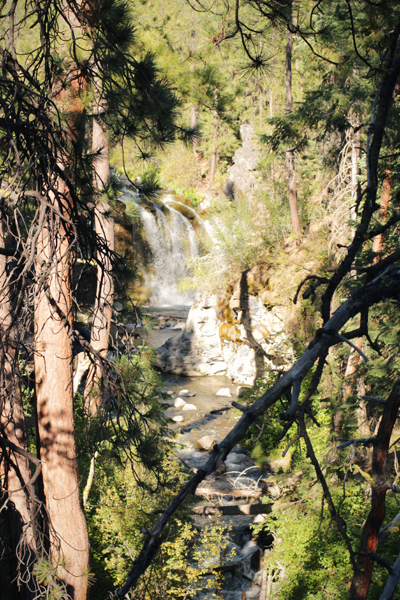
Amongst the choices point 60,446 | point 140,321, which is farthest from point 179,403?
point 140,321

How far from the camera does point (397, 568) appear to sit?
195 cm

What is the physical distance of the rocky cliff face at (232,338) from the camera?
41.2 ft

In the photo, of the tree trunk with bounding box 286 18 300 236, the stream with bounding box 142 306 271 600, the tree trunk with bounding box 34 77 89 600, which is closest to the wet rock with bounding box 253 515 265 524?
the stream with bounding box 142 306 271 600

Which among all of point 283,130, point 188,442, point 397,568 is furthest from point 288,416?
point 188,442

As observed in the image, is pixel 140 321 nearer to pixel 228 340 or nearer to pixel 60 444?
pixel 60 444

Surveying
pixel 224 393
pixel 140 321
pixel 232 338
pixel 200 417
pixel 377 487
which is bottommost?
pixel 200 417

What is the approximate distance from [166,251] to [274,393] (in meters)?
19.7

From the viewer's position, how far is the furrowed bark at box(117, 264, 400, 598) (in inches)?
42.0

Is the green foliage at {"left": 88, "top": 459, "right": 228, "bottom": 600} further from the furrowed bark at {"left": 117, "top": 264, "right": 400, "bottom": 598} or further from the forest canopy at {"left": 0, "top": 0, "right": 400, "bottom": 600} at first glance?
the furrowed bark at {"left": 117, "top": 264, "right": 400, "bottom": 598}

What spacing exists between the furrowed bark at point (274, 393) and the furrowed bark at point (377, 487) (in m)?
0.74

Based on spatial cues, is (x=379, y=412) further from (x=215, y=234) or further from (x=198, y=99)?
(x=215, y=234)

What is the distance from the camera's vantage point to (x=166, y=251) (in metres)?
20.7

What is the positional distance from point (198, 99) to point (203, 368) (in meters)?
9.94

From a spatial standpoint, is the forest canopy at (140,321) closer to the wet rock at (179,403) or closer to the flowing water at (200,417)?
the flowing water at (200,417)
